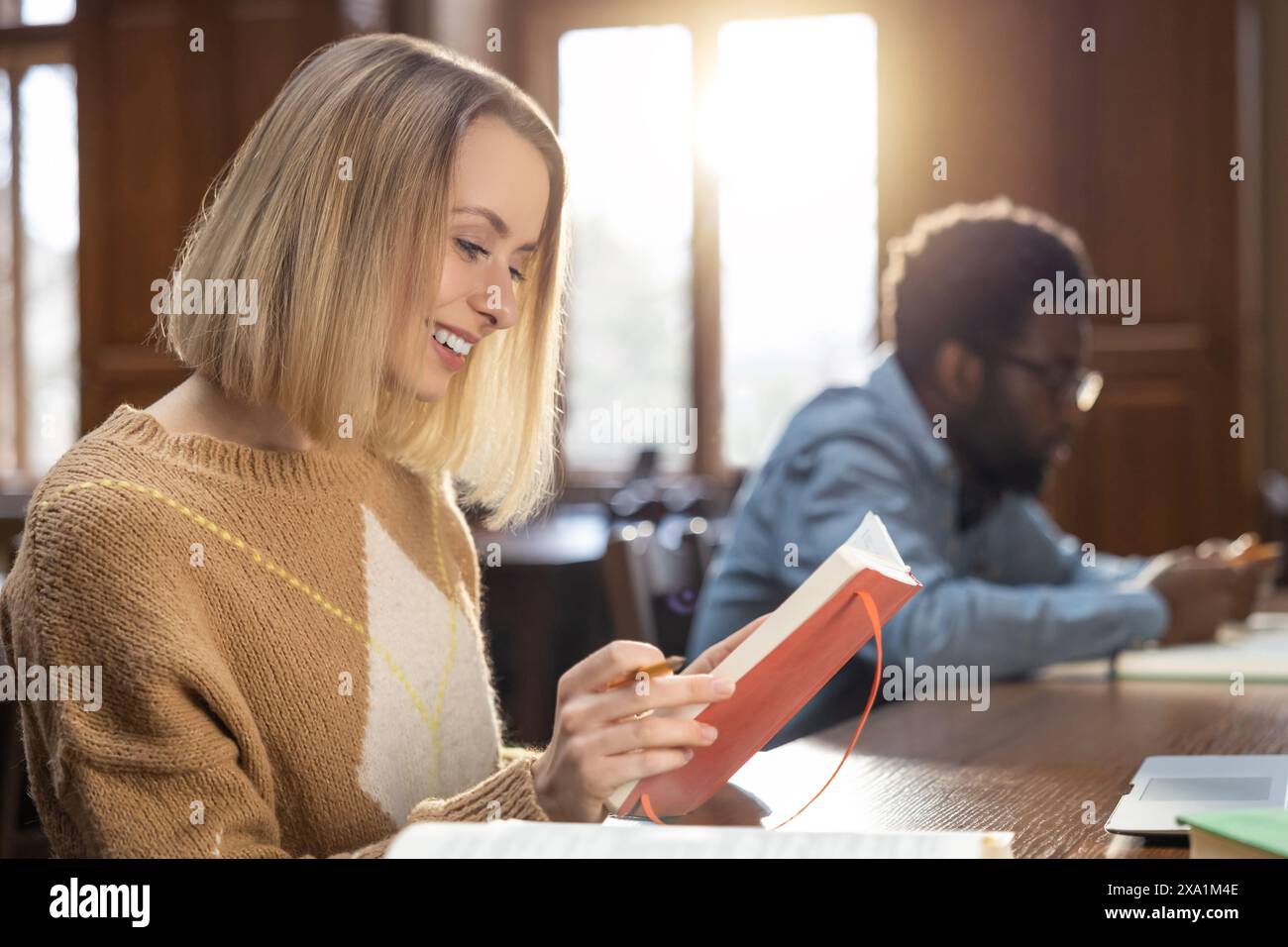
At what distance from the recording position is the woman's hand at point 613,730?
891mm

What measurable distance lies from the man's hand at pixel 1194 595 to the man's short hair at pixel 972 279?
0.42 meters

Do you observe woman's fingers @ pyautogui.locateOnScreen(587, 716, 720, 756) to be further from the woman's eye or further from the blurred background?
the blurred background

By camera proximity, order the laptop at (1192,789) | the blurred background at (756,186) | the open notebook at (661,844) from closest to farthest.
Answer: the open notebook at (661,844) → the laptop at (1192,789) → the blurred background at (756,186)

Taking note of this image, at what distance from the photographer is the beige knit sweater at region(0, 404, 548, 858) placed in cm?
90

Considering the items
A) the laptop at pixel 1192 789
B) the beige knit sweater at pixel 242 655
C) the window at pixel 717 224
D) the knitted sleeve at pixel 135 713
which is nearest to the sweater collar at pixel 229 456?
the beige knit sweater at pixel 242 655

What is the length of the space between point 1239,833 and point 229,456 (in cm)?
73

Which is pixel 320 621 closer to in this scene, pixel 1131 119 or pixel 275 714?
pixel 275 714

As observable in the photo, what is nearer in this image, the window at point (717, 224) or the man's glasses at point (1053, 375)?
the man's glasses at point (1053, 375)

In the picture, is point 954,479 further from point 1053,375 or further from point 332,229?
point 332,229

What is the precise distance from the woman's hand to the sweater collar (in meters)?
0.31

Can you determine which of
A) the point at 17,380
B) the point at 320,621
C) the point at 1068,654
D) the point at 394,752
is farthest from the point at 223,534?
the point at 17,380

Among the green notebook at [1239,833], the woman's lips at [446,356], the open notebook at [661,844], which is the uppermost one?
the woman's lips at [446,356]

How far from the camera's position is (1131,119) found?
522 cm

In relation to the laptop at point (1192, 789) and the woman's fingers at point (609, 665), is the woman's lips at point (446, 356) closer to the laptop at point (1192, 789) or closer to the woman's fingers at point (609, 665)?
the woman's fingers at point (609, 665)
